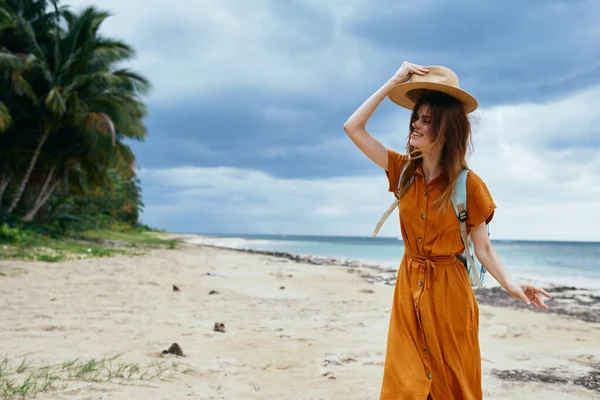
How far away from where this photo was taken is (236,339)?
5.21 metres

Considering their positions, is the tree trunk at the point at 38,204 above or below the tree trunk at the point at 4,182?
below

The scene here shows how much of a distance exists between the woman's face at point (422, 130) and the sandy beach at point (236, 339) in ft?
7.11

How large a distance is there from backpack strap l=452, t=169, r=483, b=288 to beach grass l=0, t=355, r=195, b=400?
2.44 metres

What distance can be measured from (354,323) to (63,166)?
667 inches

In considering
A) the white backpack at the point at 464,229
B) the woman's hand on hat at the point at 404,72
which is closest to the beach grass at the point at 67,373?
the white backpack at the point at 464,229

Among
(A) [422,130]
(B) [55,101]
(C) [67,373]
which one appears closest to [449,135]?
(A) [422,130]

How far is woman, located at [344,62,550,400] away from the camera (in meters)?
2.16

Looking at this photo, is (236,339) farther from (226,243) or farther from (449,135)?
(226,243)

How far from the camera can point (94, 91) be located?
18938 millimetres

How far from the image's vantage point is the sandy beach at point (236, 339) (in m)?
3.71

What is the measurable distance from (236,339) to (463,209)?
3608 millimetres

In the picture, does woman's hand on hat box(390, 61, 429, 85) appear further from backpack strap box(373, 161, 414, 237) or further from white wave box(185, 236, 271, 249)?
white wave box(185, 236, 271, 249)

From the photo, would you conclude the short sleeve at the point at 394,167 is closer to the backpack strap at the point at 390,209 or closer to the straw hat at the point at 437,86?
the backpack strap at the point at 390,209

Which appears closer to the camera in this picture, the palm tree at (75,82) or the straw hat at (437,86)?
the straw hat at (437,86)
